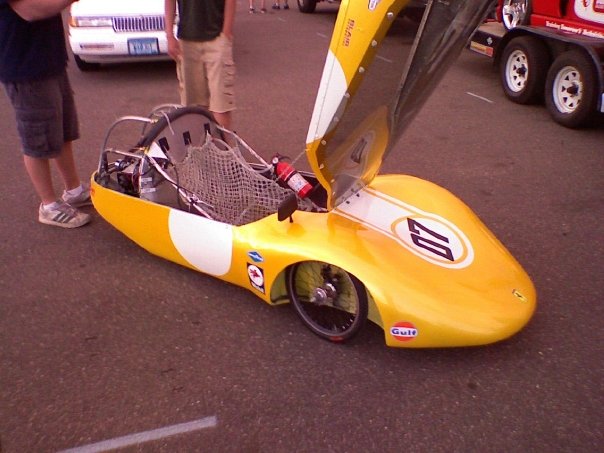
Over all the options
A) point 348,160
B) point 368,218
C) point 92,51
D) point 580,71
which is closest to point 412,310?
point 368,218

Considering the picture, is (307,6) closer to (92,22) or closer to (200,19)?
(92,22)

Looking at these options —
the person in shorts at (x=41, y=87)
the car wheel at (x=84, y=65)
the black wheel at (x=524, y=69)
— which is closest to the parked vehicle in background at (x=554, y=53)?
the black wheel at (x=524, y=69)

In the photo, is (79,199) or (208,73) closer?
(79,199)

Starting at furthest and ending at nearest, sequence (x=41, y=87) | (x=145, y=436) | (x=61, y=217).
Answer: (x=61, y=217) < (x=41, y=87) < (x=145, y=436)

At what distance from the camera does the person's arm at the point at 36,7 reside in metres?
2.83

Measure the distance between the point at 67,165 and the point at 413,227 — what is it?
247 centimetres

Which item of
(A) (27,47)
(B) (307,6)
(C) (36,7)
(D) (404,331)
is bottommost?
(B) (307,6)

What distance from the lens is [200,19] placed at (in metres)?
3.86

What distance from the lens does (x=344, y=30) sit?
1.95m

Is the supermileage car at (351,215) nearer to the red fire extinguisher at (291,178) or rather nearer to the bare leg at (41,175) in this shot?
the red fire extinguisher at (291,178)

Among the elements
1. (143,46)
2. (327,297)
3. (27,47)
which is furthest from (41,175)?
(143,46)

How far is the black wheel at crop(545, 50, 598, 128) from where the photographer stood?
16.8 feet

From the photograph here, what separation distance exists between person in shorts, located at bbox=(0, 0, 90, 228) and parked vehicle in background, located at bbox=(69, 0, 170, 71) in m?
3.41

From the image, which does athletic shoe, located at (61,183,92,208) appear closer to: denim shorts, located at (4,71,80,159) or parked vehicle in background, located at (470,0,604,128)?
denim shorts, located at (4,71,80,159)
